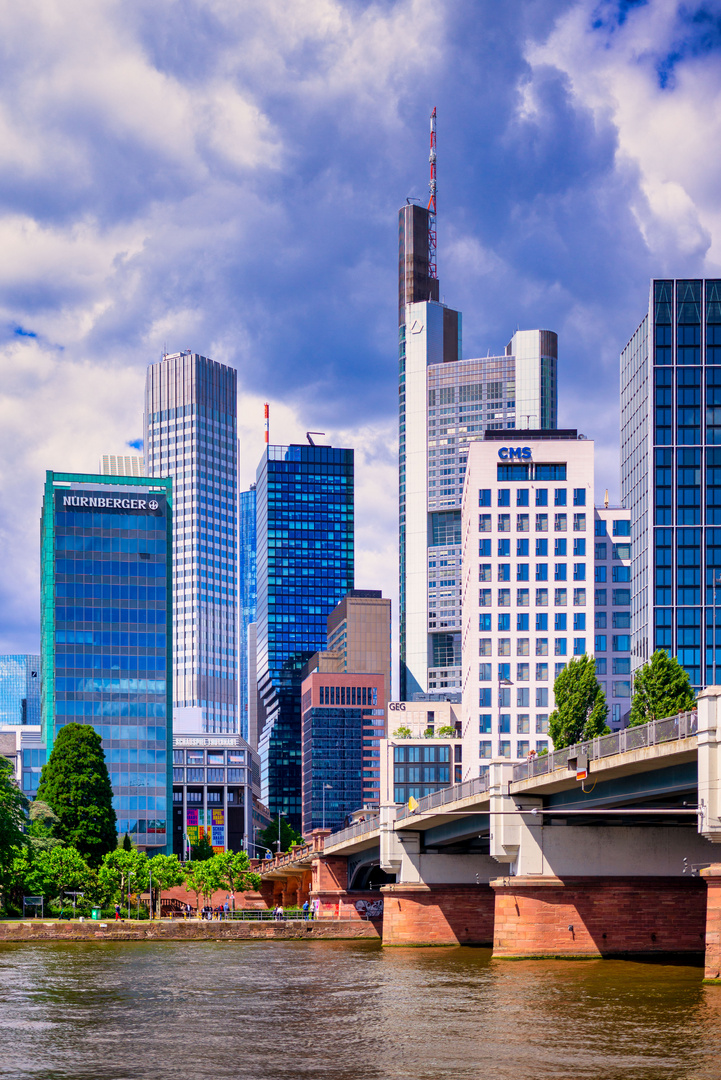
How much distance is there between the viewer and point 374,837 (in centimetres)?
10994

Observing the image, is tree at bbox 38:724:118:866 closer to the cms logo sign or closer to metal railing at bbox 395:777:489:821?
metal railing at bbox 395:777:489:821

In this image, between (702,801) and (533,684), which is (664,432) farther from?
(702,801)

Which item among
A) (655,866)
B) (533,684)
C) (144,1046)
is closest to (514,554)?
(533,684)

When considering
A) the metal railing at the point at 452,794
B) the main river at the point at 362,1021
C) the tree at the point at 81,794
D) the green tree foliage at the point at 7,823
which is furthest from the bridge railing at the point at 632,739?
the tree at the point at 81,794

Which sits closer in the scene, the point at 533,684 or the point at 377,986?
the point at 377,986

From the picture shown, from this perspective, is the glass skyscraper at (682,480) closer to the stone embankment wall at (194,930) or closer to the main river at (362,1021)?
the stone embankment wall at (194,930)

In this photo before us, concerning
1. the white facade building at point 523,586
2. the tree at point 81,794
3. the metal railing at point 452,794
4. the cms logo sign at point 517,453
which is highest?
the cms logo sign at point 517,453

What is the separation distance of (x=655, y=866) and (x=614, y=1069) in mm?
38553

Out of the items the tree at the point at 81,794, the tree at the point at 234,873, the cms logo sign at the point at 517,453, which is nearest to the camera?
the tree at the point at 81,794

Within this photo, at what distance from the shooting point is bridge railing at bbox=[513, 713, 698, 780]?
54.3 metres

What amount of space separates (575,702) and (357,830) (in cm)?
2256

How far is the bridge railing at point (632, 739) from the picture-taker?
54.3 m

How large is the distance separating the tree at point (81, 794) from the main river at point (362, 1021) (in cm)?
7610

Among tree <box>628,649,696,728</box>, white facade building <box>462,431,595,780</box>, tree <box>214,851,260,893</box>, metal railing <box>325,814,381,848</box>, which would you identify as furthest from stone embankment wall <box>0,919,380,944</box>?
white facade building <box>462,431,595,780</box>
